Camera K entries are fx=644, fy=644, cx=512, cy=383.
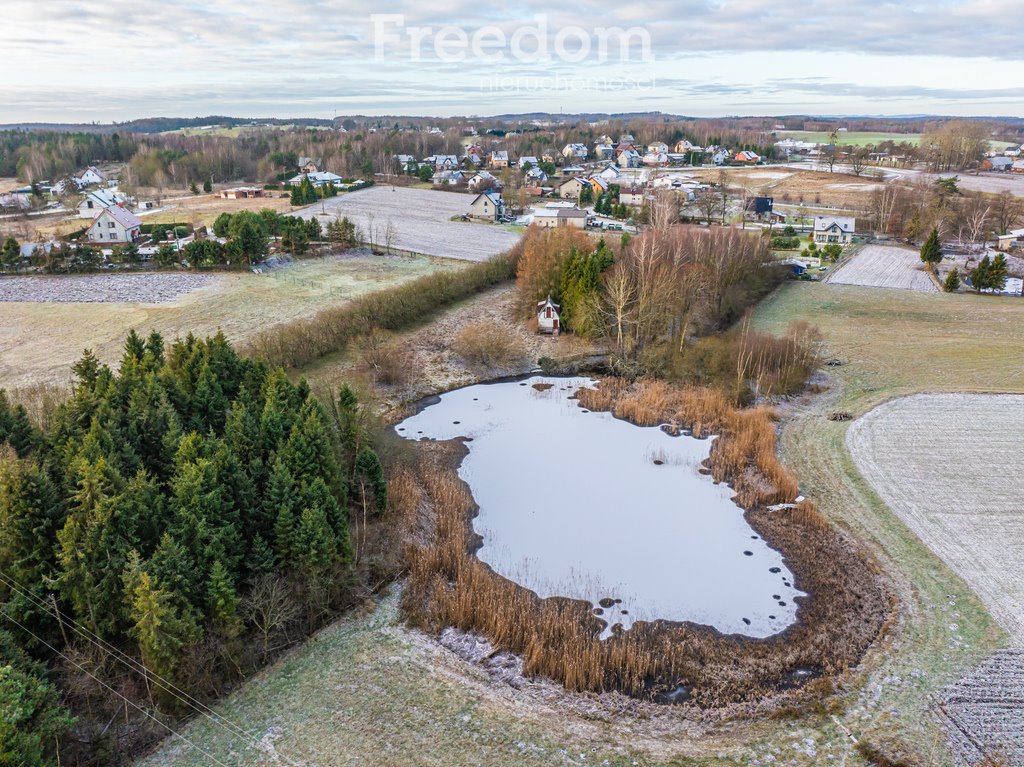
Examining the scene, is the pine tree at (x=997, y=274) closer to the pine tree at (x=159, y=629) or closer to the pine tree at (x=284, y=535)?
the pine tree at (x=284, y=535)

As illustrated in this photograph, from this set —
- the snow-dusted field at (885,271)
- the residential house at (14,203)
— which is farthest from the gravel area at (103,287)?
the snow-dusted field at (885,271)

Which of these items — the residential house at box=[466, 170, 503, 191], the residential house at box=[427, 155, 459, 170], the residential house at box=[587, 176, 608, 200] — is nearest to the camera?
the residential house at box=[587, 176, 608, 200]

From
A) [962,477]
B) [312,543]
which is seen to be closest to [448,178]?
[962,477]

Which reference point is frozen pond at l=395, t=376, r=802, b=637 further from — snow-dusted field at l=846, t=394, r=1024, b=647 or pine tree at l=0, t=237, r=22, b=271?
pine tree at l=0, t=237, r=22, b=271

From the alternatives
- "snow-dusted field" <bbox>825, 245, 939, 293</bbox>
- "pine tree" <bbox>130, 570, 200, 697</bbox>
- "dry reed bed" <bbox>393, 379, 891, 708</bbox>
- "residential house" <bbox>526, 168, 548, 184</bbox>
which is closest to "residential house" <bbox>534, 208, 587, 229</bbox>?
"snow-dusted field" <bbox>825, 245, 939, 293</bbox>

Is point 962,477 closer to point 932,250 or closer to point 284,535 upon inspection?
point 284,535
